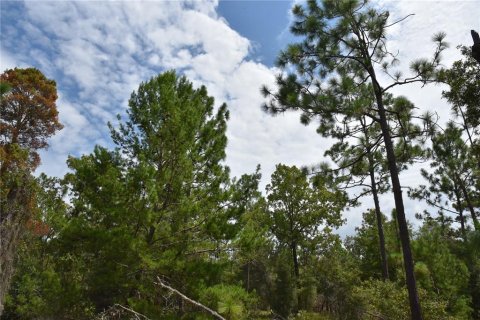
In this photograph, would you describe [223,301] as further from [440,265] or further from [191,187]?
[440,265]

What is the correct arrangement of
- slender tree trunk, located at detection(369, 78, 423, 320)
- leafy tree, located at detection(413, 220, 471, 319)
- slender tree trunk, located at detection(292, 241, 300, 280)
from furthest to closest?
slender tree trunk, located at detection(292, 241, 300, 280)
leafy tree, located at detection(413, 220, 471, 319)
slender tree trunk, located at detection(369, 78, 423, 320)

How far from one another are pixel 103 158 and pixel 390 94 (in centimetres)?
862

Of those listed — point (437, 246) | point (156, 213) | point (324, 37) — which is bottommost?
point (156, 213)

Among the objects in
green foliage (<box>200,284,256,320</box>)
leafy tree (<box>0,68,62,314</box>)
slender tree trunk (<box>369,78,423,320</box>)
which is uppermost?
leafy tree (<box>0,68,62,314</box>)

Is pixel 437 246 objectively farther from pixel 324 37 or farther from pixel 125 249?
pixel 125 249

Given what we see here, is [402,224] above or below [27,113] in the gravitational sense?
below

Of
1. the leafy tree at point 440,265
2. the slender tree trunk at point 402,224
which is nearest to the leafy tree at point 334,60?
the slender tree trunk at point 402,224

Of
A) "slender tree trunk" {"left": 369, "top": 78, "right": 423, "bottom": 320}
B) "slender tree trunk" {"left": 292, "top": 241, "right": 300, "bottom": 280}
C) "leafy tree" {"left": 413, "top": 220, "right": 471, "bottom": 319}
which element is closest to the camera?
"slender tree trunk" {"left": 369, "top": 78, "right": 423, "bottom": 320}

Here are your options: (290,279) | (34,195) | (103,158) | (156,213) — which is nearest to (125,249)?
(156,213)

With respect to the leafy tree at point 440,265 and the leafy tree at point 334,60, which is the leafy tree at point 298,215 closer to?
the leafy tree at point 440,265

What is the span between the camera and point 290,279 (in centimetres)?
2208

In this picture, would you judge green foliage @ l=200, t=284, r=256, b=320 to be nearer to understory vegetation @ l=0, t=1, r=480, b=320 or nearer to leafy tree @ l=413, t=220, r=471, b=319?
understory vegetation @ l=0, t=1, r=480, b=320

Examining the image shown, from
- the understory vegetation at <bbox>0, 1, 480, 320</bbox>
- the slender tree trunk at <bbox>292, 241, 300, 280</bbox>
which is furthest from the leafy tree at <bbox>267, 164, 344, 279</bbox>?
the understory vegetation at <bbox>0, 1, 480, 320</bbox>

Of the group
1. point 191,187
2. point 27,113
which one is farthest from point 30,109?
point 191,187
